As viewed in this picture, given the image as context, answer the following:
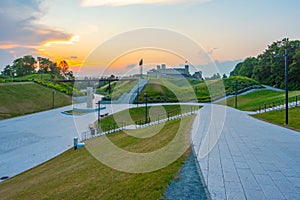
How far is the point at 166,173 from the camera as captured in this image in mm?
4891

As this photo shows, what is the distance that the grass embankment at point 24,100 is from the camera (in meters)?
25.6

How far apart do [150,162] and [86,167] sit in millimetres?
2632

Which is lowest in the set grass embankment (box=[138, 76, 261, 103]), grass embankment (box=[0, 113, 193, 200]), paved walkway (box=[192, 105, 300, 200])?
grass embankment (box=[0, 113, 193, 200])

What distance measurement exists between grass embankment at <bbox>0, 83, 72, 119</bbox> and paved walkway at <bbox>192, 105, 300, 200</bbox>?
23850mm

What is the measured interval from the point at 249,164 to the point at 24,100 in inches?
1277

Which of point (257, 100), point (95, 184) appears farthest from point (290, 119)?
point (257, 100)

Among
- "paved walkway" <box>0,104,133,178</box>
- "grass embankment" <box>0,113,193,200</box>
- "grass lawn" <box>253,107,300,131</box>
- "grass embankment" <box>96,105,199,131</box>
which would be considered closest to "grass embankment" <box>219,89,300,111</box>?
"grass lawn" <box>253,107,300,131</box>

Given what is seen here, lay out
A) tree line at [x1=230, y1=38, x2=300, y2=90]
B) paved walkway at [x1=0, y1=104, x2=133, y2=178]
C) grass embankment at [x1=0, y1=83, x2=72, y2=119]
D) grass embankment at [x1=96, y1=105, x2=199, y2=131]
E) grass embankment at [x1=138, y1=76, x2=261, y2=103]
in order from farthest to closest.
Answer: tree line at [x1=230, y1=38, x2=300, y2=90] → grass embankment at [x1=138, y1=76, x2=261, y2=103] → grass embankment at [x1=0, y1=83, x2=72, y2=119] → grass embankment at [x1=96, y1=105, x2=199, y2=131] → paved walkway at [x1=0, y1=104, x2=133, y2=178]

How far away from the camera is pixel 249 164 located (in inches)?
224

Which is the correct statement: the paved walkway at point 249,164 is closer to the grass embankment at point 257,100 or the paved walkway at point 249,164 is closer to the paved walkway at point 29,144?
the paved walkway at point 29,144

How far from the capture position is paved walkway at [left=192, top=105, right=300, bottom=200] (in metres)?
4.21

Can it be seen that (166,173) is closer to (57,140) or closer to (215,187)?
(215,187)

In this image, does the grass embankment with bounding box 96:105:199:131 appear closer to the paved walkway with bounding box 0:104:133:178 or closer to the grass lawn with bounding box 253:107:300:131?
the paved walkway with bounding box 0:104:133:178

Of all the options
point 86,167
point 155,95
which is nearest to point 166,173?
point 86,167
